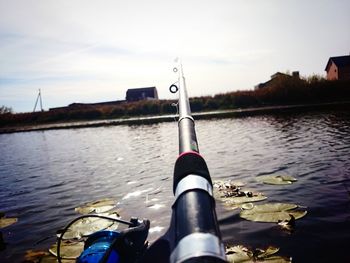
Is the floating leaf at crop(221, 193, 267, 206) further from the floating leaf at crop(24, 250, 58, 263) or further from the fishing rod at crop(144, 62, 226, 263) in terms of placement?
the fishing rod at crop(144, 62, 226, 263)

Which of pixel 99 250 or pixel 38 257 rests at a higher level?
pixel 99 250

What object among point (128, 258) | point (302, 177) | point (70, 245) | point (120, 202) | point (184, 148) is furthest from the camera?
point (302, 177)

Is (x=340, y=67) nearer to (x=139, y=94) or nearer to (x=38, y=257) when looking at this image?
(x=139, y=94)

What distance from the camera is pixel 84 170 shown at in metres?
15.5

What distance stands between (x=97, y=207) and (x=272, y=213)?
5069mm

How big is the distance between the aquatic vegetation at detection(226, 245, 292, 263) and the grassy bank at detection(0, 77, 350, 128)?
51843 mm

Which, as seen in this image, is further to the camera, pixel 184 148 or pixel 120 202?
pixel 120 202

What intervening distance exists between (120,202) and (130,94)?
306 ft

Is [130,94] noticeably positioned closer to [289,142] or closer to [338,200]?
[289,142]

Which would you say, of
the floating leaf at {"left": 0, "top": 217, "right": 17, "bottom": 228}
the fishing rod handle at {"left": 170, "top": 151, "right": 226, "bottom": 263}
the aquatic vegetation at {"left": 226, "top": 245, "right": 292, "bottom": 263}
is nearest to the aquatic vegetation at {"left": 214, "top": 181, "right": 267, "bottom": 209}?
the aquatic vegetation at {"left": 226, "top": 245, "right": 292, "bottom": 263}

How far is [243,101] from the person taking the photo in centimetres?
5862

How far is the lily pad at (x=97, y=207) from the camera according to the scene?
8.86 meters

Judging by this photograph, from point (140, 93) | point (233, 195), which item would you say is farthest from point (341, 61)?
point (233, 195)

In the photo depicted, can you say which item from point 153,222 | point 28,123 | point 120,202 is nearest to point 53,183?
point 120,202
